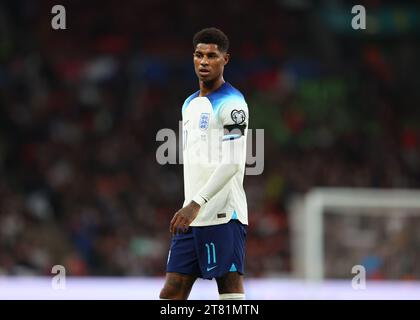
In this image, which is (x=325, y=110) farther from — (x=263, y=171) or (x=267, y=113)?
(x=263, y=171)

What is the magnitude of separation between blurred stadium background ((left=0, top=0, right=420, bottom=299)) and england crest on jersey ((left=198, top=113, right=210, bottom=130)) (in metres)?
5.50

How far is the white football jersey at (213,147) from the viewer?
17.8 ft

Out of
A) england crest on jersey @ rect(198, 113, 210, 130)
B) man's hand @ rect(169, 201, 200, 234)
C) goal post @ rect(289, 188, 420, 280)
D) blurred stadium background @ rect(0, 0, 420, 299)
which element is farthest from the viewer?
blurred stadium background @ rect(0, 0, 420, 299)

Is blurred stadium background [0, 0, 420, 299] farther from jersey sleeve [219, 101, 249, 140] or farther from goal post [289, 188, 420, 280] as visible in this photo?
jersey sleeve [219, 101, 249, 140]

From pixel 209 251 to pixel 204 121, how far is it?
0.71 meters

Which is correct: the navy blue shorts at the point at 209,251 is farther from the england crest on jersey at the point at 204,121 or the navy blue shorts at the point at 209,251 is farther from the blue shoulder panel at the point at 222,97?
the blue shoulder panel at the point at 222,97

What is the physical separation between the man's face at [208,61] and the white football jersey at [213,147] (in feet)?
0.32

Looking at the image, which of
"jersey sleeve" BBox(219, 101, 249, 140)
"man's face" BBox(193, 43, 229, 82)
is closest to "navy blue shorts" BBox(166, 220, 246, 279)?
"jersey sleeve" BBox(219, 101, 249, 140)

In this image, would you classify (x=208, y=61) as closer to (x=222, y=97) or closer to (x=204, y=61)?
(x=204, y=61)

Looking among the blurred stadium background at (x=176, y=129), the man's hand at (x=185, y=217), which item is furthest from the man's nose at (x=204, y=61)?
the blurred stadium background at (x=176, y=129)

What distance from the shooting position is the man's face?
5.50 meters

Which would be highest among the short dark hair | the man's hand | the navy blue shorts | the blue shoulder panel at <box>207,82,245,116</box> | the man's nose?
the short dark hair
